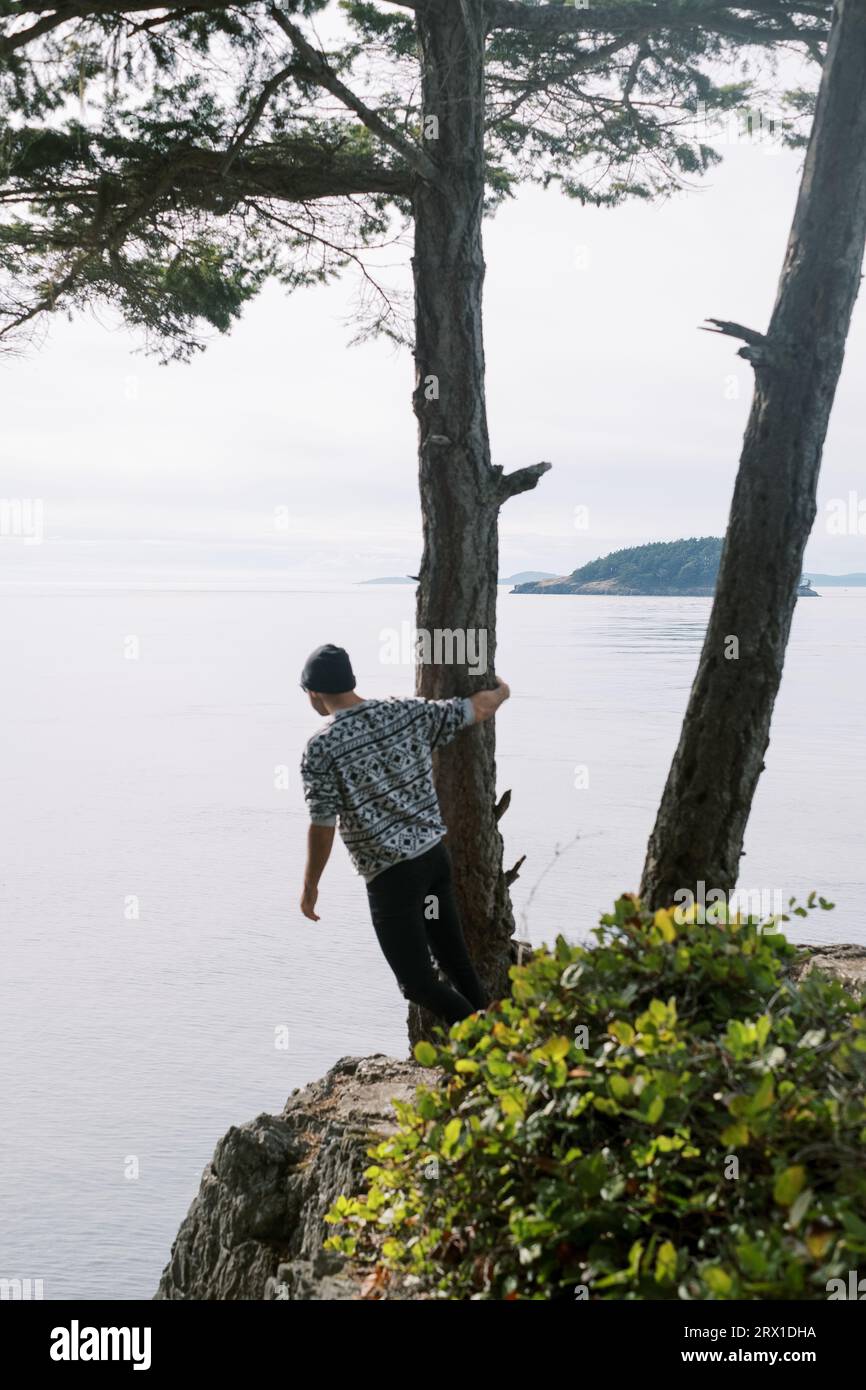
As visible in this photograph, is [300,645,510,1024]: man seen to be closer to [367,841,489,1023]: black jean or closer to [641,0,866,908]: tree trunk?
[367,841,489,1023]: black jean

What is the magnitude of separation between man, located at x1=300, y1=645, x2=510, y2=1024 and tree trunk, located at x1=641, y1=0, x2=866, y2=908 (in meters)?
2.37

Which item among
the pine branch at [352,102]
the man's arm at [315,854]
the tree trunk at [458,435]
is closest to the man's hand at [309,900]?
the man's arm at [315,854]

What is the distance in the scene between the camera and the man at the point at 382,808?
16.0ft

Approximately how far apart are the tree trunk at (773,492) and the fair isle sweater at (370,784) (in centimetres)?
242

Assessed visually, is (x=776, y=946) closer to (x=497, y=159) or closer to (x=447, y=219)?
(x=447, y=219)

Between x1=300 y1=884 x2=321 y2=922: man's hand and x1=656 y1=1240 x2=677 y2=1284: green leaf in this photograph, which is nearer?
x1=656 y1=1240 x2=677 y2=1284: green leaf

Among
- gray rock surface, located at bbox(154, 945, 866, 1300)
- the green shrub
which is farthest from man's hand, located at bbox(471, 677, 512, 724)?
the green shrub

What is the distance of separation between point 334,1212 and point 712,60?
24.7 feet

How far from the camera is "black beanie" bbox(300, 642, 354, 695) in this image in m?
4.92

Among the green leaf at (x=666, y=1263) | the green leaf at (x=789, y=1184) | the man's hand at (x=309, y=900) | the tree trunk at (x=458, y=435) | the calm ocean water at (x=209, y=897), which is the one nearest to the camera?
the green leaf at (x=789, y=1184)

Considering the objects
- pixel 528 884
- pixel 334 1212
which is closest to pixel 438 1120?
pixel 334 1212

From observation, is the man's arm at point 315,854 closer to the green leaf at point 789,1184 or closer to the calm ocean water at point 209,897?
the calm ocean water at point 209,897

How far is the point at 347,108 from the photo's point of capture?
7.11 meters
